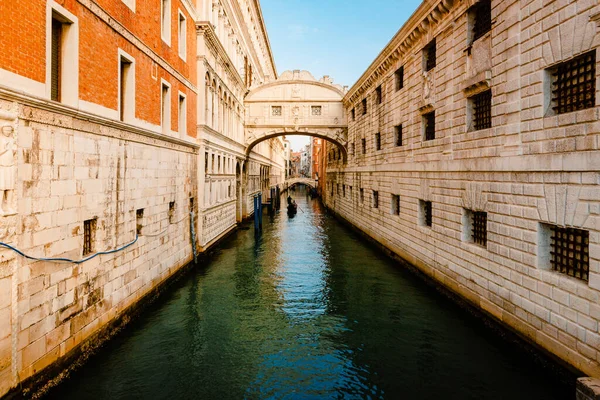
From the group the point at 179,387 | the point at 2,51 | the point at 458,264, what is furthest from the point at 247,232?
the point at 2,51

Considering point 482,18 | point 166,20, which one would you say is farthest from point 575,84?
point 166,20

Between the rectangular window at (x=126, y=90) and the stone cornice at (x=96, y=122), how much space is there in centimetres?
38

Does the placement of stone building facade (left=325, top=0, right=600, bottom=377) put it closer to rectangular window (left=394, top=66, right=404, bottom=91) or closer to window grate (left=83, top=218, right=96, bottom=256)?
rectangular window (left=394, top=66, right=404, bottom=91)

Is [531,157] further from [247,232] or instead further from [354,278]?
[247,232]

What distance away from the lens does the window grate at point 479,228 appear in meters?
9.00

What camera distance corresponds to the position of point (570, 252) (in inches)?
250

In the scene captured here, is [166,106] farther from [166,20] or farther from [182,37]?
[182,37]

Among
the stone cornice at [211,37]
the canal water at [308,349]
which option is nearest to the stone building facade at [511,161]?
the canal water at [308,349]

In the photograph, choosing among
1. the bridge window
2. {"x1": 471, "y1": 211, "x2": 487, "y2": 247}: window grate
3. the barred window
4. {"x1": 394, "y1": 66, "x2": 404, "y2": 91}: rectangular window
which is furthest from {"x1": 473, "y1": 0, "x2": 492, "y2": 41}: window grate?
the barred window

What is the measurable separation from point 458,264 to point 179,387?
710 centimetres

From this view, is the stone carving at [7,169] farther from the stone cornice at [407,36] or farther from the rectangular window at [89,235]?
the stone cornice at [407,36]

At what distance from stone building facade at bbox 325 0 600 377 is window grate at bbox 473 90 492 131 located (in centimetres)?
3

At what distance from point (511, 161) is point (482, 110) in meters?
2.13

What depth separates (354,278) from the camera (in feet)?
44.0
